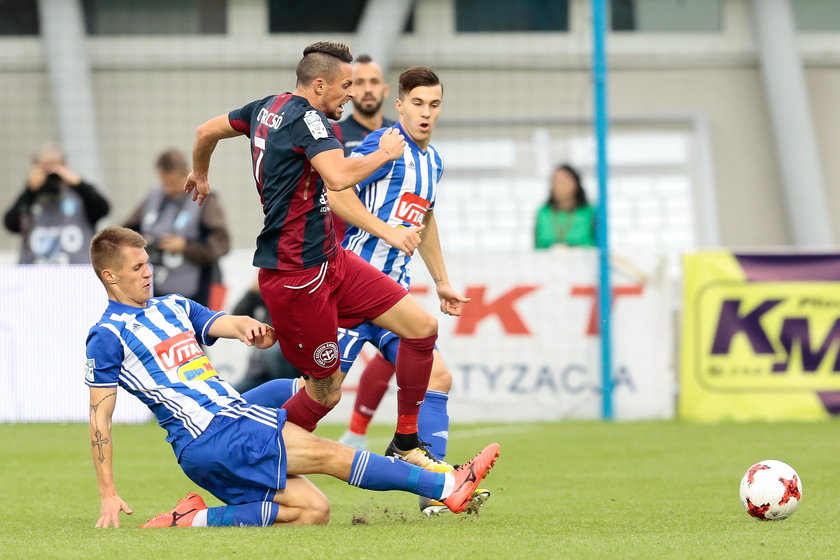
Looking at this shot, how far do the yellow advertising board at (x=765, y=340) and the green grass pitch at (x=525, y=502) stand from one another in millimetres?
433

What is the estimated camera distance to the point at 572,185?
10.9m

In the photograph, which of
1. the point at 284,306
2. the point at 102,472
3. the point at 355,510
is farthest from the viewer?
the point at 355,510

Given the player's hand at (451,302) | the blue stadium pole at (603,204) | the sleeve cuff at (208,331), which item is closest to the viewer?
the sleeve cuff at (208,331)

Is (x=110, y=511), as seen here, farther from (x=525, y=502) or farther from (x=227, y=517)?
(x=525, y=502)

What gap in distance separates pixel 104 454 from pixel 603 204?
20.6 ft

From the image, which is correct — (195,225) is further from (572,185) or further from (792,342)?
(792,342)

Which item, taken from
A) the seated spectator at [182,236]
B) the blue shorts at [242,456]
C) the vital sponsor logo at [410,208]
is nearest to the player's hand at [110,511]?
the blue shorts at [242,456]

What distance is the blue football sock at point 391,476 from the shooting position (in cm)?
525

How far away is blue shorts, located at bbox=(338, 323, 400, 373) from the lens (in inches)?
254

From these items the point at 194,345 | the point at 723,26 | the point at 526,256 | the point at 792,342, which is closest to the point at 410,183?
the point at 194,345

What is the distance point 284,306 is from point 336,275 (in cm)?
26

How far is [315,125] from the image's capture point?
17.1 ft

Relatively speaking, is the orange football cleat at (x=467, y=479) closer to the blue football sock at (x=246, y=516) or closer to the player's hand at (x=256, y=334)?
the blue football sock at (x=246, y=516)

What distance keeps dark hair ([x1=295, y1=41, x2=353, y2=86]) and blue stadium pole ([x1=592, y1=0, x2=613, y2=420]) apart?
18.1 feet
